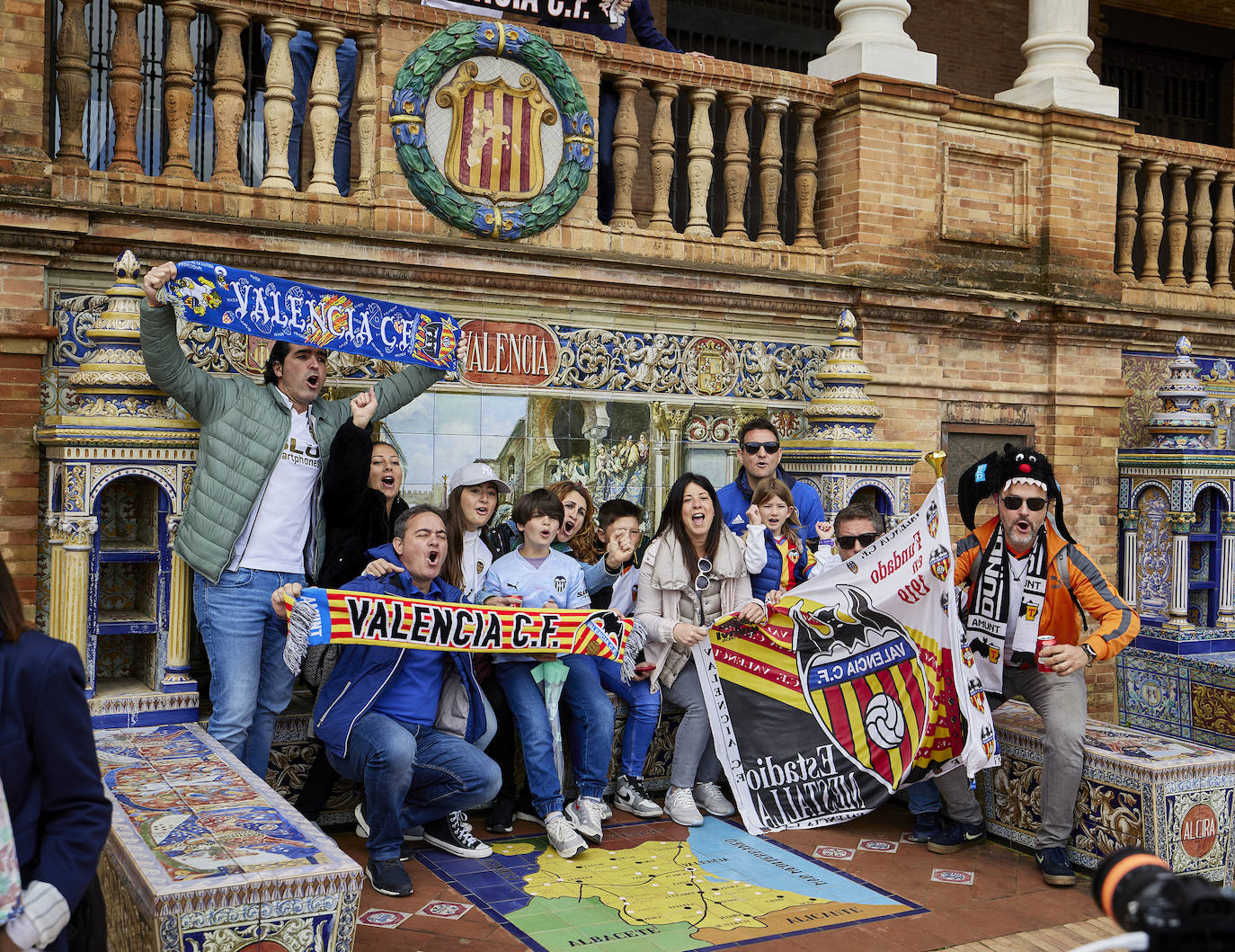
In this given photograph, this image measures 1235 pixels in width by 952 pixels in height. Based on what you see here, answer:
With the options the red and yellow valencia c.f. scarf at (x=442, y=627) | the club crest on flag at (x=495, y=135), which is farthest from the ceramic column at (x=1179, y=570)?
the club crest on flag at (x=495, y=135)

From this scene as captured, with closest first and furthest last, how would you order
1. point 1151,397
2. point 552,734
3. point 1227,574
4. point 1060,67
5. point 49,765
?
point 49,765 < point 552,734 < point 1227,574 < point 1060,67 < point 1151,397

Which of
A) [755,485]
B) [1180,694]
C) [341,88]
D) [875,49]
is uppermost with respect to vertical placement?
[875,49]

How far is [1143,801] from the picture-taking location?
5.85 m

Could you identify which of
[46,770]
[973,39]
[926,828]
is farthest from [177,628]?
[973,39]

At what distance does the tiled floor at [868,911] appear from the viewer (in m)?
5.01

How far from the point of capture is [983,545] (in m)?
6.47

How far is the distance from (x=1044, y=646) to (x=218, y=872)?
13.4 ft

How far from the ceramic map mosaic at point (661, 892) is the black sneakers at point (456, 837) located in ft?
0.14

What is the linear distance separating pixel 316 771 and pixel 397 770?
0.83m

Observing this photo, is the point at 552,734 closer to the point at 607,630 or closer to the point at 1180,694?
the point at 607,630

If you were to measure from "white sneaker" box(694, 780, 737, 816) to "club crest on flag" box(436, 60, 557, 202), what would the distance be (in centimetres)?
396

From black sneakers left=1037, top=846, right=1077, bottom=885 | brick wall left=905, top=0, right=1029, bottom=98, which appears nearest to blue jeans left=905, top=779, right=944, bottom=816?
black sneakers left=1037, top=846, right=1077, bottom=885

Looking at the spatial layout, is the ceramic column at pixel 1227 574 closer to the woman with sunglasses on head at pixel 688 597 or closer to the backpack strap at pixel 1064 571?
the backpack strap at pixel 1064 571

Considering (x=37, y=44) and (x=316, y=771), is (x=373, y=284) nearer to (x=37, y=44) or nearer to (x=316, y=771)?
(x=37, y=44)
